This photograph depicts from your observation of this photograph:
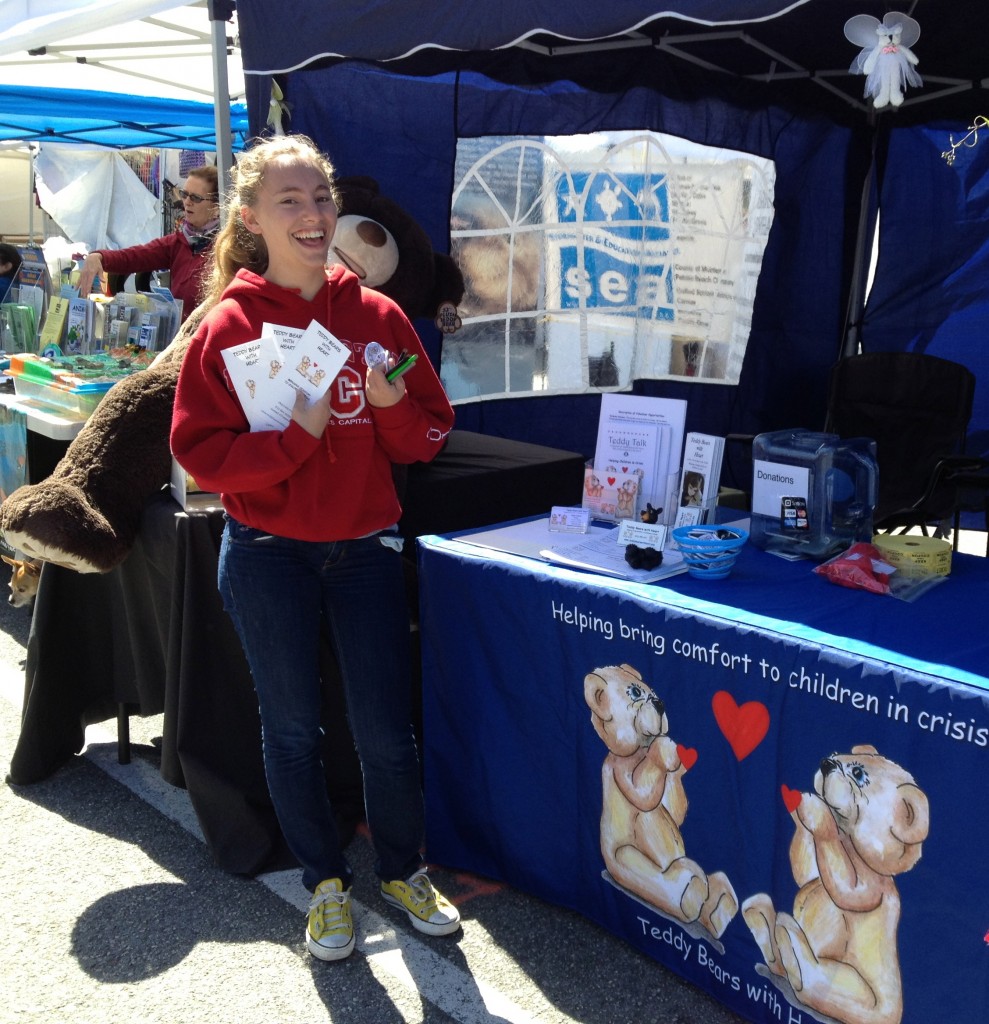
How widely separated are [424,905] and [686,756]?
71cm

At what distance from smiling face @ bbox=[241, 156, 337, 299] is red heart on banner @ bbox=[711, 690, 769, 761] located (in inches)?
44.3

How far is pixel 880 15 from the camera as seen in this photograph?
145 inches

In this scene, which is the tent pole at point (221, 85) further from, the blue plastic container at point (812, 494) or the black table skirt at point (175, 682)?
the blue plastic container at point (812, 494)

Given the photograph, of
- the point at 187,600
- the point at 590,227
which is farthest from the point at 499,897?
the point at 590,227

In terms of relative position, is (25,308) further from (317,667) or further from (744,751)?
(744,751)

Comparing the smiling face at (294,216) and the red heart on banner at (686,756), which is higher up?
the smiling face at (294,216)

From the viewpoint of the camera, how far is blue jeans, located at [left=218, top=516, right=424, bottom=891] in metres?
2.08

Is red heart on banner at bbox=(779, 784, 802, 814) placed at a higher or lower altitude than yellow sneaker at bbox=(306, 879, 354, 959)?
higher

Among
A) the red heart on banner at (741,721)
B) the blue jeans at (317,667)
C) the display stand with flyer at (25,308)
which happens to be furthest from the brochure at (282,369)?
the display stand with flyer at (25,308)

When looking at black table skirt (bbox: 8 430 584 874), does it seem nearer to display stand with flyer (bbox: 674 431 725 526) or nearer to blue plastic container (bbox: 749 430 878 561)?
display stand with flyer (bbox: 674 431 725 526)

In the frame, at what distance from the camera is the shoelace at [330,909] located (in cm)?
221

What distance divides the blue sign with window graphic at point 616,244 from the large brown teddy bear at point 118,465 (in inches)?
54.1

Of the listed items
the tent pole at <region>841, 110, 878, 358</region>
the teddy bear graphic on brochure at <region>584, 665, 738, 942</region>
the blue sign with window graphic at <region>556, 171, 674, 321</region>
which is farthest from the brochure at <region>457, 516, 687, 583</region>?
the tent pole at <region>841, 110, 878, 358</region>

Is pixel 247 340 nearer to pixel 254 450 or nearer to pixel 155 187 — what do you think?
pixel 254 450
